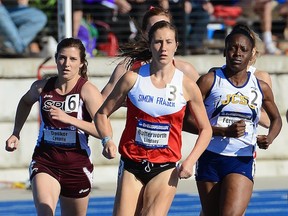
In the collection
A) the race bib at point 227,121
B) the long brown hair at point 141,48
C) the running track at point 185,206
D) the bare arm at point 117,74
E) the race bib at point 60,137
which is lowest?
the running track at point 185,206

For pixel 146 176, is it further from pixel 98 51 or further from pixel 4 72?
pixel 98 51

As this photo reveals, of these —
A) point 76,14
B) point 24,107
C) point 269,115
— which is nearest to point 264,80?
point 269,115

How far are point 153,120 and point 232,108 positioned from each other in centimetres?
87

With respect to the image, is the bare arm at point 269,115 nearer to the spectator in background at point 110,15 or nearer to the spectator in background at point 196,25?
the spectator in background at point 110,15

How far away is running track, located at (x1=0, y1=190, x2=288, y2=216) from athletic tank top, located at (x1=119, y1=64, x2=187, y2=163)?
4203 millimetres

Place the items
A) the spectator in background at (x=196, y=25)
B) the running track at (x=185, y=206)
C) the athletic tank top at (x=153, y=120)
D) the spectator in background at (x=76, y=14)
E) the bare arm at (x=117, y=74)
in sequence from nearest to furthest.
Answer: the athletic tank top at (x=153, y=120) → the bare arm at (x=117, y=74) → the running track at (x=185, y=206) → the spectator in background at (x=76, y=14) → the spectator in background at (x=196, y=25)

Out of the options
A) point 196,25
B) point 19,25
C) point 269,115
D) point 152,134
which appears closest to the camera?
point 152,134

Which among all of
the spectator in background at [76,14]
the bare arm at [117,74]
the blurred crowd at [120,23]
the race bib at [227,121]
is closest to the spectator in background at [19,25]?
the blurred crowd at [120,23]

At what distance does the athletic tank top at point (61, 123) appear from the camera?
8.03m

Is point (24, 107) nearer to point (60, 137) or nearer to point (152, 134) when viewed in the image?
point (60, 137)

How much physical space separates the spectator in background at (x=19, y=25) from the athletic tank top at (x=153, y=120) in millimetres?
6887

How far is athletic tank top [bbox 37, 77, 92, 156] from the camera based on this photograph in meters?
8.03

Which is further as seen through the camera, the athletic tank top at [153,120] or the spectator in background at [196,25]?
the spectator in background at [196,25]

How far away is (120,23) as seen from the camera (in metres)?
14.7
